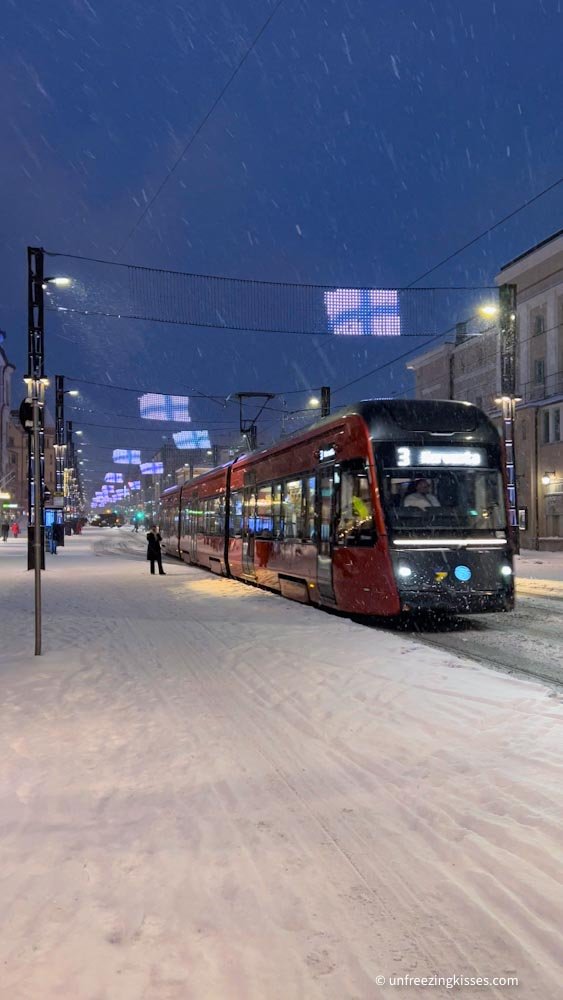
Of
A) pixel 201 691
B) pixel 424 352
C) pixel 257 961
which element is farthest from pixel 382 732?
pixel 424 352

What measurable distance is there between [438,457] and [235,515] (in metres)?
9.63

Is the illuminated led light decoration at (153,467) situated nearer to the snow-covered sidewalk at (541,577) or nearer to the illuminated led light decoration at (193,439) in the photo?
the illuminated led light decoration at (193,439)


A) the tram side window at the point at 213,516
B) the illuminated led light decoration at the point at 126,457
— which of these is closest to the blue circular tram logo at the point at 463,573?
the tram side window at the point at 213,516

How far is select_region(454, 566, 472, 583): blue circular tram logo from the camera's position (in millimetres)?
11005

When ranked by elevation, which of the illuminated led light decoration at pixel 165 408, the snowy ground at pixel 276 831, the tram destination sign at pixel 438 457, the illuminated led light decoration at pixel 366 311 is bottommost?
the snowy ground at pixel 276 831

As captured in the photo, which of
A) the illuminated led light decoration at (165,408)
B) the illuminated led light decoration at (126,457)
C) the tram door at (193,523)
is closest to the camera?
the tram door at (193,523)

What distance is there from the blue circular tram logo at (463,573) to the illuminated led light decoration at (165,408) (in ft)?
147

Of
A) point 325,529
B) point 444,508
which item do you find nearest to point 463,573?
point 444,508

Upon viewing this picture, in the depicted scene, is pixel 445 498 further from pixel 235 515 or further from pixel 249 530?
pixel 235 515

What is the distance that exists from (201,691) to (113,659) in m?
2.00

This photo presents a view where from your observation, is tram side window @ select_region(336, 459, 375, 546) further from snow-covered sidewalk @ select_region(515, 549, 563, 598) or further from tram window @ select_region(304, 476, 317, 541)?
snow-covered sidewalk @ select_region(515, 549, 563, 598)

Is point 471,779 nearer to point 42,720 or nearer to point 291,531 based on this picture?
point 42,720

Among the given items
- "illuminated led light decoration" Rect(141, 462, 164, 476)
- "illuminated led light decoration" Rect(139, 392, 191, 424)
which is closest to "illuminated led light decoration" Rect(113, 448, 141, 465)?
"illuminated led light decoration" Rect(141, 462, 164, 476)

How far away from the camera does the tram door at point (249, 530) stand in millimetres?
18281
